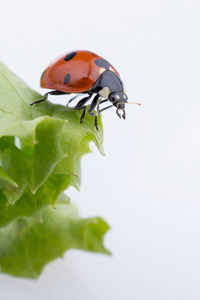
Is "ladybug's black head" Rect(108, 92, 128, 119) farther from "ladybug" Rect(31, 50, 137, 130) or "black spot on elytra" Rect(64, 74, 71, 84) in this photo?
"black spot on elytra" Rect(64, 74, 71, 84)

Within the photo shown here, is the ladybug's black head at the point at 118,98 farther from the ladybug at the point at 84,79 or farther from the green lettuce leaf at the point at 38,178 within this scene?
the green lettuce leaf at the point at 38,178

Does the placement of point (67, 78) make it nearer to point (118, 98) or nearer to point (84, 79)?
point (84, 79)

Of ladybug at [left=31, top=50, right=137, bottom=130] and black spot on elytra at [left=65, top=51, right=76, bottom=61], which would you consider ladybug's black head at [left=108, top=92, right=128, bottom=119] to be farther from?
black spot on elytra at [left=65, top=51, right=76, bottom=61]

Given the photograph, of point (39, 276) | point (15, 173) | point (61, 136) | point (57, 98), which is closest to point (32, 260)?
point (39, 276)

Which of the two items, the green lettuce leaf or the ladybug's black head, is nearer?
the green lettuce leaf

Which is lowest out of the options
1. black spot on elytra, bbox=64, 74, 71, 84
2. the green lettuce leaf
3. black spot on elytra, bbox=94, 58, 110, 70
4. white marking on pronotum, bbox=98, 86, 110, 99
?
the green lettuce leaf

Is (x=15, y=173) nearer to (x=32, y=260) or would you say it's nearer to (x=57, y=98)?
(x=32, y=260)

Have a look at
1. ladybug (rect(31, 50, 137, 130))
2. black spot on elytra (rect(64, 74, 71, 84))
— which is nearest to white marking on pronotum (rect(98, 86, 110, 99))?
ladybug (rect(31, 50, 137, 130))

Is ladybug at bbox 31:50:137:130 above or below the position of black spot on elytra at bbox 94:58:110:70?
below
